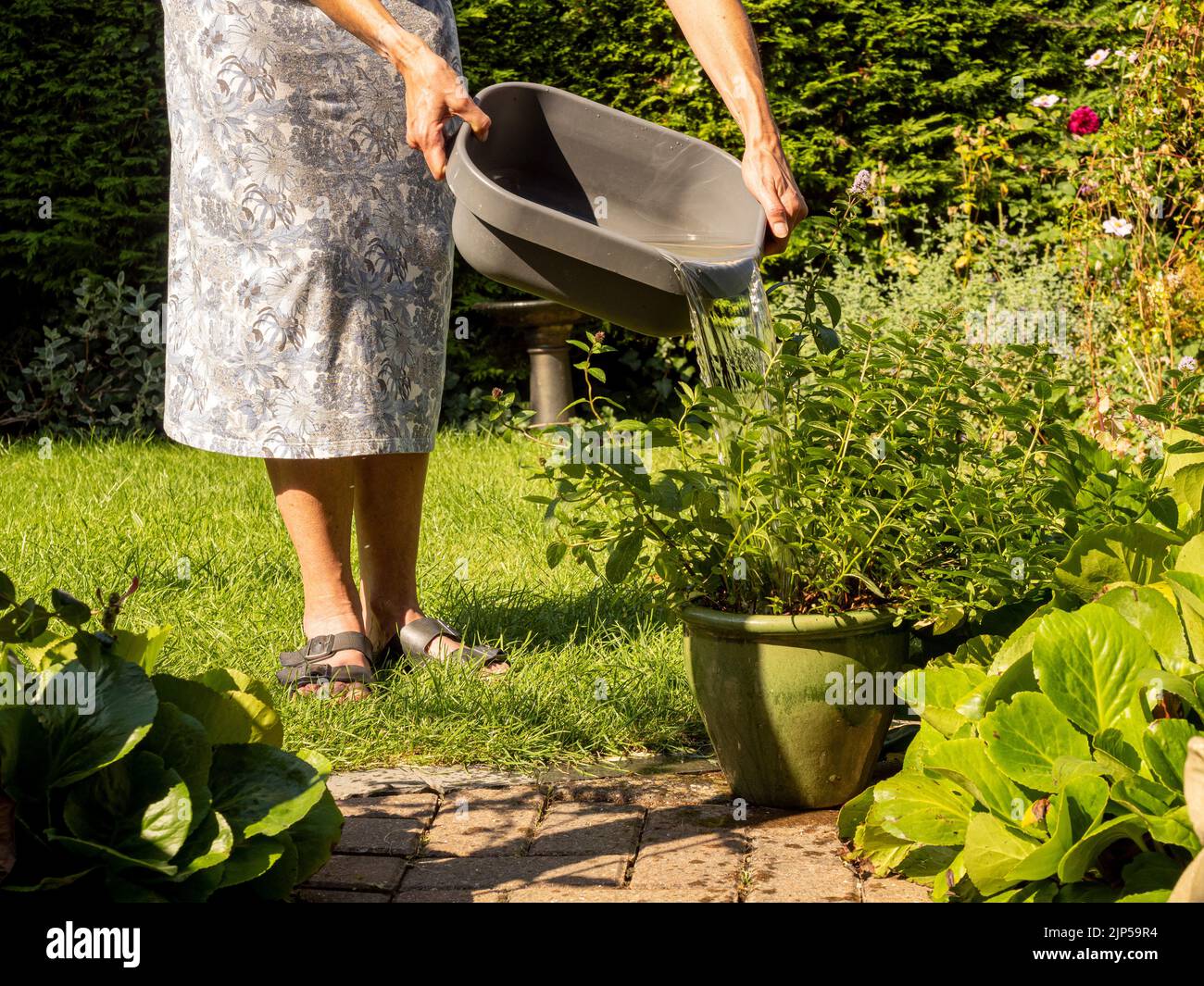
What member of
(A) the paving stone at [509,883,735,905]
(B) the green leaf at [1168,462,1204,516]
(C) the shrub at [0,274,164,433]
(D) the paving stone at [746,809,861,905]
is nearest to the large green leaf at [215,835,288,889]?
(A) the paving stone at [509,883,735,905]

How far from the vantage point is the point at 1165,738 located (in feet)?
5.33

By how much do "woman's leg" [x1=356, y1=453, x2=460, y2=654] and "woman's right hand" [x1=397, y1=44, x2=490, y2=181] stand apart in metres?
0.83

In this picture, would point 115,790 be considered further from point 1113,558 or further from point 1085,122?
point 1085,122

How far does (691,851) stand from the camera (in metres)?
2.12

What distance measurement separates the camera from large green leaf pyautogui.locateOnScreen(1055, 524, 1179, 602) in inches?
78.0

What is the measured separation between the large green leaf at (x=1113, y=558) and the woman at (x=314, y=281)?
122cm

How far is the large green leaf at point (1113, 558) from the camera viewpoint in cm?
198

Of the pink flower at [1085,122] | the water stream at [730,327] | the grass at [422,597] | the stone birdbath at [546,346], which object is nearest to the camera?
the water stream at [730,327]

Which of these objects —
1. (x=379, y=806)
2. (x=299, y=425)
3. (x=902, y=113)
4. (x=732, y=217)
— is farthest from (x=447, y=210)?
(x=902, y=113)

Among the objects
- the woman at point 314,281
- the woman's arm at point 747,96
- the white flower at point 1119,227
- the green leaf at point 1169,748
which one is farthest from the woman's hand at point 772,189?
the white flower at point 1119,227

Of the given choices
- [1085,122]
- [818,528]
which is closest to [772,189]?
[818,528]

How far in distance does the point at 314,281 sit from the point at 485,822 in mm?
1156

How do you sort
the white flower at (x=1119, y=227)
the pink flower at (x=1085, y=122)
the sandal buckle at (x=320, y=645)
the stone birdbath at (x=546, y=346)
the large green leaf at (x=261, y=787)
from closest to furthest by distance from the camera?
1. the large green leaf at (x=261, y=787)
2. the sandal buckle at (x=320, y=645)
3. the white flower at (x=1119, y=227)
4. the pink flower at (x=1085, y=122)
5. the stone birdbath at (x=546, y=346)

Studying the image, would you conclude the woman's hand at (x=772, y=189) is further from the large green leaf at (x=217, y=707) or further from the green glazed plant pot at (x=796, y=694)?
the large green leaf at (x=217, y=707)
